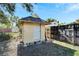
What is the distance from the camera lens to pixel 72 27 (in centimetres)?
186

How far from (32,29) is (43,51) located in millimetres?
309

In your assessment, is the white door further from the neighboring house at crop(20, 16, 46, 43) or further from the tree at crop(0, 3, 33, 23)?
the tree at crop(0, 3, 33, 23)

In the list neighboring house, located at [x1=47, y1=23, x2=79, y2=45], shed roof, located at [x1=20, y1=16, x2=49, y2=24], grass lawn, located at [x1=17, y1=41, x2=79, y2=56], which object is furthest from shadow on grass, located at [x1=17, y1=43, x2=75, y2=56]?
shed roof, located at [x1=20, y1=16, x2=49, y2=24]

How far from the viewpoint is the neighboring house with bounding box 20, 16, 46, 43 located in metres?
1.83

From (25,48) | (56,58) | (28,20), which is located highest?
(28,20)

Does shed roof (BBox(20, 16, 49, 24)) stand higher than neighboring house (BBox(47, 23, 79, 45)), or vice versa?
shed roof (BBox(20, 16, 49, 24))

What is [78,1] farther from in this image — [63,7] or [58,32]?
[58,32]

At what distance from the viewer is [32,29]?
186 centimetres

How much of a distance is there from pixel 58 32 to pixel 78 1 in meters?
0.46

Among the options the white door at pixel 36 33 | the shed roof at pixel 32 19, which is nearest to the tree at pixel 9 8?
the shed roof at pixel 32 19

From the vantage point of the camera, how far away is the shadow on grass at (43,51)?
1.83m

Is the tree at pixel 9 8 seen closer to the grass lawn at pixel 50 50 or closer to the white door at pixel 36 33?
the white door at pixel 36 33

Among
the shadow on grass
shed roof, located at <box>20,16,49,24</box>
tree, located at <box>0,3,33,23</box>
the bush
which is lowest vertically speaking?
the shadow on grass

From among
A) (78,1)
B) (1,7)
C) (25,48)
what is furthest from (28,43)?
(78,1)
